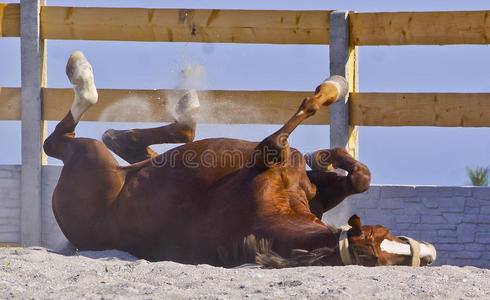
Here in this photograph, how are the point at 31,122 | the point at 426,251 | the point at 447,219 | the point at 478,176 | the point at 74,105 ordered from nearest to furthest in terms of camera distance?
the point at 426,251, the point at 74,105, the point at 447,219, the point at 31,122, the point at 478,176

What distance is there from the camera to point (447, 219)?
17.8 ft

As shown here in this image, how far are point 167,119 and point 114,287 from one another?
3320 millimetres

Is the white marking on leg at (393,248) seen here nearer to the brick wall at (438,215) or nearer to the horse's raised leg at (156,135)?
the horse's raised leg at (156,135)

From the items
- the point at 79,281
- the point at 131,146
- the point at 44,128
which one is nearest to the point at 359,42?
the point at 131,146

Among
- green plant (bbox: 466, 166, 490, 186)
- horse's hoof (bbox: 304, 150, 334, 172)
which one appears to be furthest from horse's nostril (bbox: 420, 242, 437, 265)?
green plant (bbox: 466, 166, 490, 186)

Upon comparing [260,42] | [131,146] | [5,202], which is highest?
[260,42]

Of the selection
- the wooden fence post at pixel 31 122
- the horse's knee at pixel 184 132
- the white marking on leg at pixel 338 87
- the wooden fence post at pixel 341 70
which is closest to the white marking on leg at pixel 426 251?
the white marking on leg at pixel 338 87

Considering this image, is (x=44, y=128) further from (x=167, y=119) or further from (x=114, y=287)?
→ (x=114, y=287)

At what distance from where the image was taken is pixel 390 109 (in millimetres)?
5625

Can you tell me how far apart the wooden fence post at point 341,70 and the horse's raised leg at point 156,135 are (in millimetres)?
1500

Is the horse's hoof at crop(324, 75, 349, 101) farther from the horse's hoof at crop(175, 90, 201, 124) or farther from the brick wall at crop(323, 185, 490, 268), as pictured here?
the brick wall at crop(323, 185, 490, 268)

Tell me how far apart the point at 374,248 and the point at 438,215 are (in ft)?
8.92

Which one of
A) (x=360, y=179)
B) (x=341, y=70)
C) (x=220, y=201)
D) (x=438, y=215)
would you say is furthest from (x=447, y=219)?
(x=220, y=201)

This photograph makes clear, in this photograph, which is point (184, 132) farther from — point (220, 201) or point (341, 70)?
point (341, 70)
